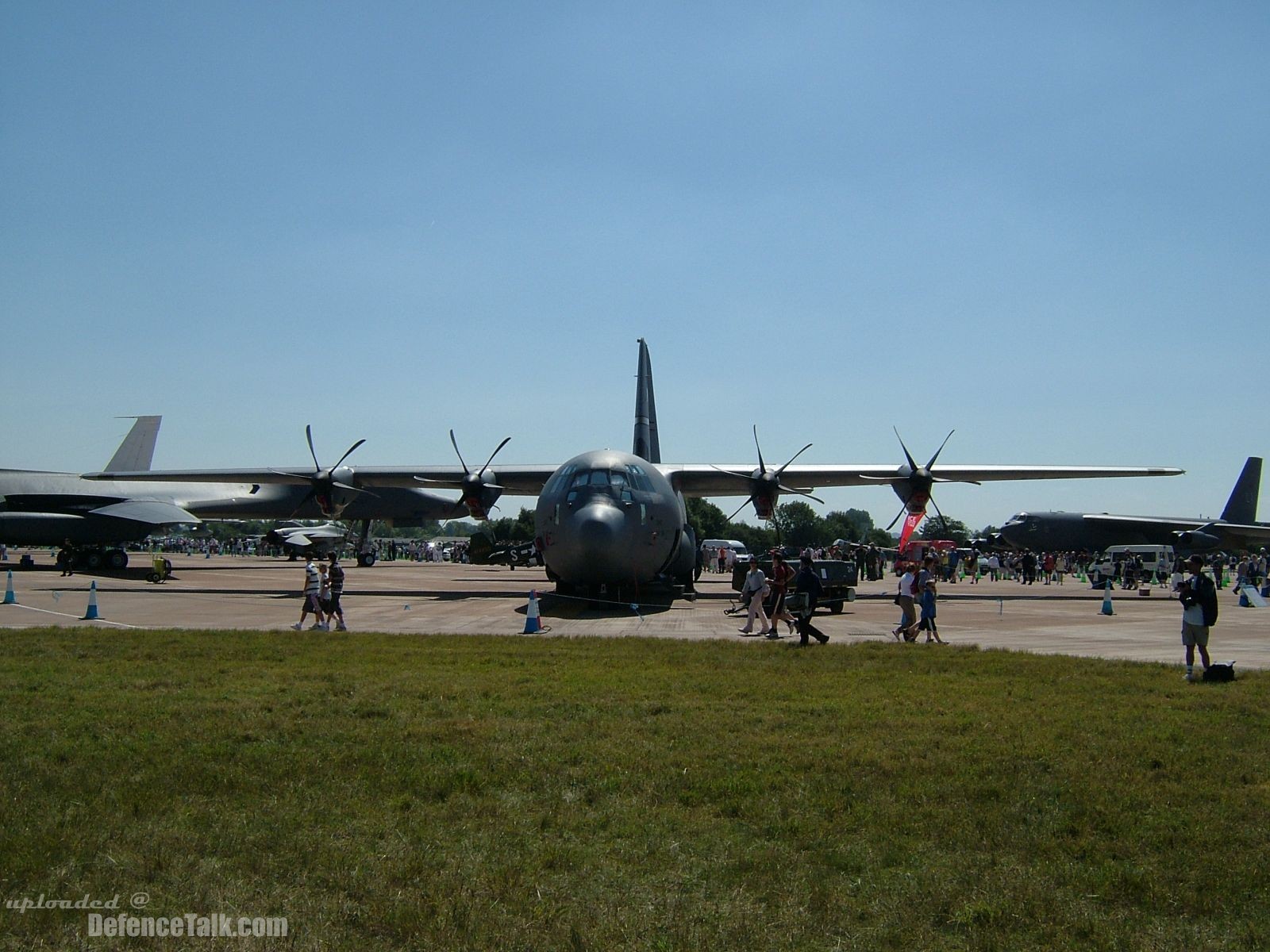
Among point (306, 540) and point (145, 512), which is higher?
point (145, 512)

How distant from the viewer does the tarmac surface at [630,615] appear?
1828cm

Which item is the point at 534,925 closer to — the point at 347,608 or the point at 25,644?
the point at 25,644

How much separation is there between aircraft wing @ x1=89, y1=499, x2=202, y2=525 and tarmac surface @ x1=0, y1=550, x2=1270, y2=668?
5.86m

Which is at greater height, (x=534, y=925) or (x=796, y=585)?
(x=796, y=585)

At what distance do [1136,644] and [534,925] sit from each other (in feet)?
50.1

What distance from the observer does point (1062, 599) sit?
32.7m

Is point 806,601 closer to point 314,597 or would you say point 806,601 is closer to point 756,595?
point 756,595

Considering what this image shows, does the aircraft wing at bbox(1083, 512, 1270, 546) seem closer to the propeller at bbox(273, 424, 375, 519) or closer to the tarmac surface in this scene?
the tarmac surface

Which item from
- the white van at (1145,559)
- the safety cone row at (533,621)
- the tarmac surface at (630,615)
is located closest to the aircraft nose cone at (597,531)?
the tarmac surface at (630,615)

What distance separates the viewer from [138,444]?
57.7 m

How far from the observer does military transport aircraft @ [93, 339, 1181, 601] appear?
23.4m

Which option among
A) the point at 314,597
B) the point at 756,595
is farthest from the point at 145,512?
the point at 756,595

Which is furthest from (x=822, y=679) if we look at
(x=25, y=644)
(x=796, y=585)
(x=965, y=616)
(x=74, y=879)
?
(x=965, y=616)

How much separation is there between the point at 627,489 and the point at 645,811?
1730cm
